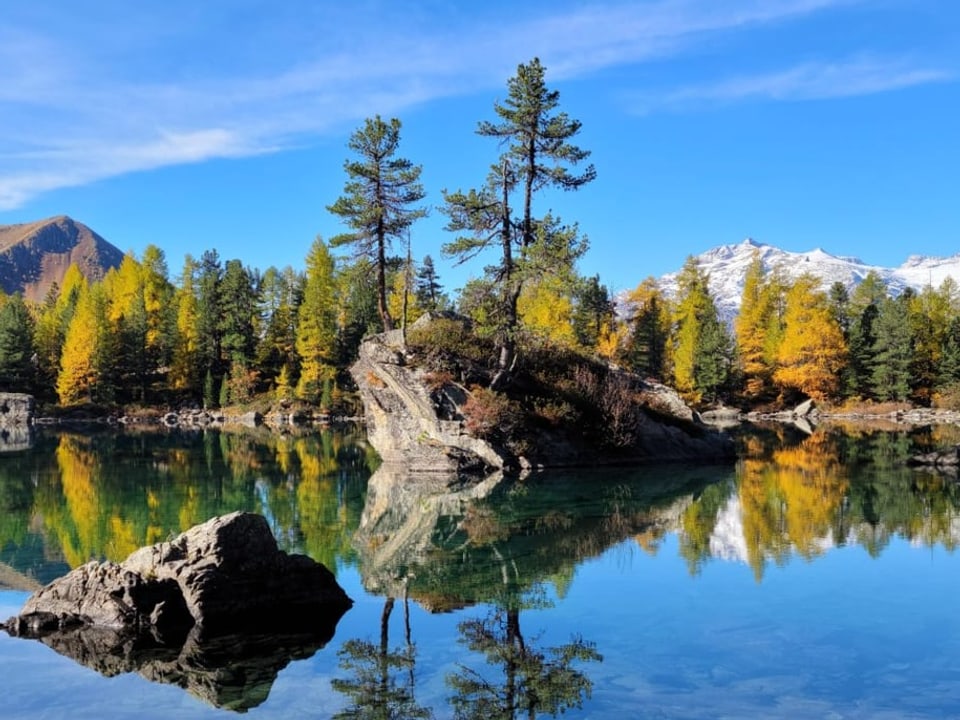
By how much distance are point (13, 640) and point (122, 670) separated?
2.17m

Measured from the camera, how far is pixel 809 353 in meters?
70.9

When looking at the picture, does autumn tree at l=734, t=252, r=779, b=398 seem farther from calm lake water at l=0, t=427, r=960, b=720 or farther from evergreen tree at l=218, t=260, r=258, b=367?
calm lake water at l=0, t=427, r=960, b=720

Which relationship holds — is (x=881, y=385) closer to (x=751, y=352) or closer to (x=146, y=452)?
(x=751, y=352)

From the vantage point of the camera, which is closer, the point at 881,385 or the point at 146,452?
the point at 146,452

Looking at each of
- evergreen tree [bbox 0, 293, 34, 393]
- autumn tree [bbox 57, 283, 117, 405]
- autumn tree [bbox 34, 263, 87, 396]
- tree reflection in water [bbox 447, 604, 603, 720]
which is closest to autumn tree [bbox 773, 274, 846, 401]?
autumn tree [bbox 57, 283, 117, 405]

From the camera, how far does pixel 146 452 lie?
4044cm

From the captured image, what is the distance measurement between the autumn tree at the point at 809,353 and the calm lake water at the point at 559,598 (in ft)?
151

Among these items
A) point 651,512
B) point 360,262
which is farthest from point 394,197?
point 651,512

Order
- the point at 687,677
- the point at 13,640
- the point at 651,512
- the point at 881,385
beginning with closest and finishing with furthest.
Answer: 1. the point at 687,677
2. the point at 13,640
3. the point at 651,512
4. the point at 881,385

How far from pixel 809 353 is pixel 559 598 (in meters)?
65.0

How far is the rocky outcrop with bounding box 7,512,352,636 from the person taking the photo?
1077 centimetres

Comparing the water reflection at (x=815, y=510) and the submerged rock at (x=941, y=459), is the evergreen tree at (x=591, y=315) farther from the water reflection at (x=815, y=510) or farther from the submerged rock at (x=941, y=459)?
the submerged rock at (x=941, y=459)

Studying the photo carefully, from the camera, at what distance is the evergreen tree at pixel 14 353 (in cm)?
7625

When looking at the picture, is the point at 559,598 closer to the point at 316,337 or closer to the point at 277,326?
the point at 316,337
